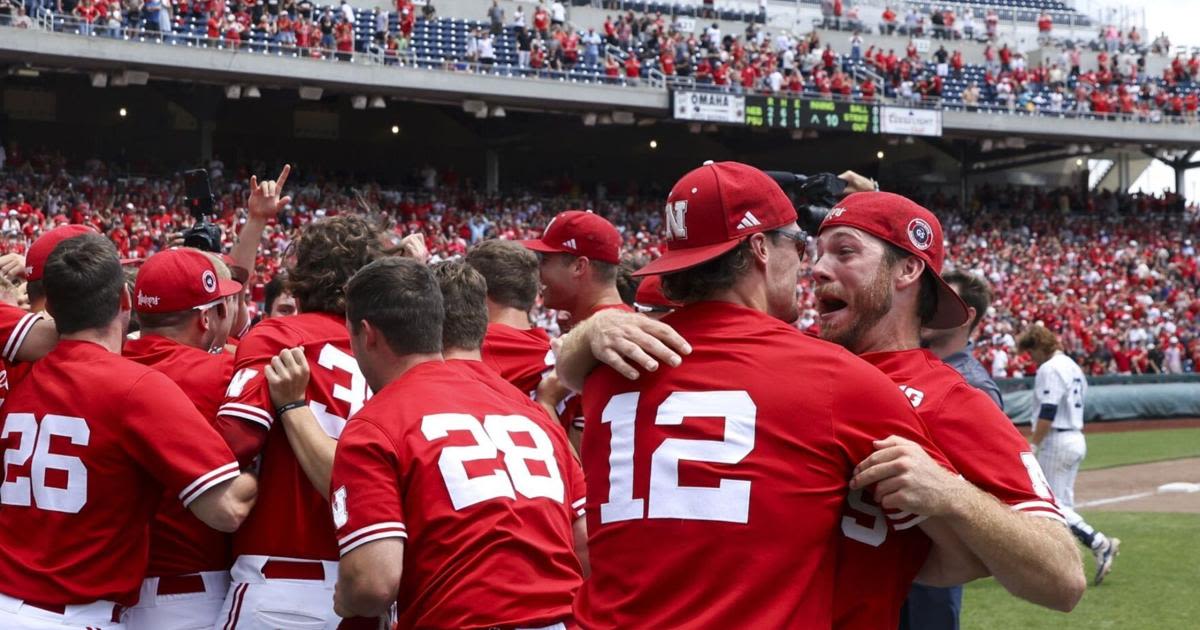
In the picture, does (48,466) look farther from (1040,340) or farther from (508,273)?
(1040,340)

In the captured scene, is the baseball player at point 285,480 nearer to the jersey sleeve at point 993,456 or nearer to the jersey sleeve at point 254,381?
the jersey sleeve at point 254,381

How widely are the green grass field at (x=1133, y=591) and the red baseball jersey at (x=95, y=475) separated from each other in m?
5.47

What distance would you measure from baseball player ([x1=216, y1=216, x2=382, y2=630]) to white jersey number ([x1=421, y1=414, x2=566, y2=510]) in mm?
552

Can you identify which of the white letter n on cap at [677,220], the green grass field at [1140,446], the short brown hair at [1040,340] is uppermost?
the white letter n on cap at [677,220]

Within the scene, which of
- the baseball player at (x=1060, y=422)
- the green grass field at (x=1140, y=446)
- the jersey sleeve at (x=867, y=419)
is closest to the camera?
the jersey sleeve at (x=867, y=419)

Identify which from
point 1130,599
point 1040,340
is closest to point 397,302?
point 1130,599

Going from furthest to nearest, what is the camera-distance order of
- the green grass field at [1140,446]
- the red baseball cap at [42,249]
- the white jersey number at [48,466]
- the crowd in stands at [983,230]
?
the crowd in stands at [983,230], the green grass field at [1140,446], the red baseball cap at [42,249], the white jersey number at [48,466]

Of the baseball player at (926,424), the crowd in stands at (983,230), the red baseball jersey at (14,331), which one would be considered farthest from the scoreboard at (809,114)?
the baseball player at (926,424)

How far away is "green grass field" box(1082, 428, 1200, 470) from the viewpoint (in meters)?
17.9

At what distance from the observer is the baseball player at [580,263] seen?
5074 millimetres

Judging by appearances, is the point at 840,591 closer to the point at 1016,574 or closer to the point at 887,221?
the point at 1016,574

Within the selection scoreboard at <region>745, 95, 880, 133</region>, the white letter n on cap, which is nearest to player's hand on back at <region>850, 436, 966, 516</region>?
the white letter n on cap

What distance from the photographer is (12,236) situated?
757 inches

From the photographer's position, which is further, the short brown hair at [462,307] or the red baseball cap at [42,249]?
the red baseball cap at [42,249]
